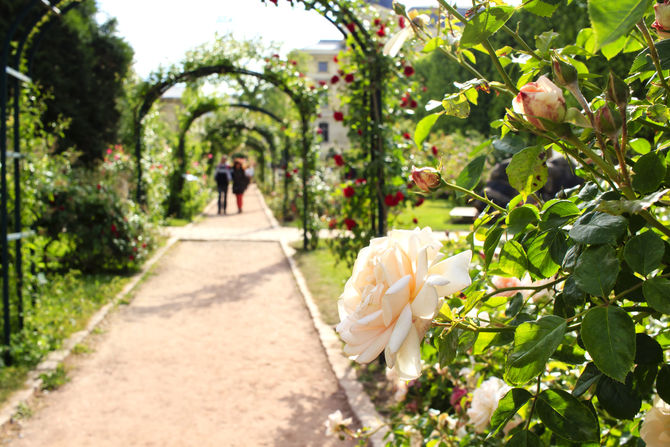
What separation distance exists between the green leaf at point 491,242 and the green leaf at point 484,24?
286mm

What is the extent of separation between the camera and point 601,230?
62 cm

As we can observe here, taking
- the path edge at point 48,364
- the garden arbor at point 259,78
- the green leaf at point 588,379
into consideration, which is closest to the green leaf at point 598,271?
the green leaf at point 588,379

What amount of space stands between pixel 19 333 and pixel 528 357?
441 centimetres

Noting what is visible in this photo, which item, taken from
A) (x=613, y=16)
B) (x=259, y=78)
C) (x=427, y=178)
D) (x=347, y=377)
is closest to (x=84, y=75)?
(x=259, y=78)

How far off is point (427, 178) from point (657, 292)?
32 cm

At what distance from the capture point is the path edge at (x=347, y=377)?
3217 mm

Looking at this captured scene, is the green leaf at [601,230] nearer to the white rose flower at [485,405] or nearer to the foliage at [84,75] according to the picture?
the white rose flower at [485,405]

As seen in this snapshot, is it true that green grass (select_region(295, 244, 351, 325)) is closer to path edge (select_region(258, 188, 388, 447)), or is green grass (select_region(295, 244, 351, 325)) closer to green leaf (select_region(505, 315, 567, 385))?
path edge (select_region(258, 188, 388, 447))

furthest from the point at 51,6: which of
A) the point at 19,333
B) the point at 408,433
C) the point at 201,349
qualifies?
the point at 408,433

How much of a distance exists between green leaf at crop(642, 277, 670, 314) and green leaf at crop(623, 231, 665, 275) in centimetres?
2

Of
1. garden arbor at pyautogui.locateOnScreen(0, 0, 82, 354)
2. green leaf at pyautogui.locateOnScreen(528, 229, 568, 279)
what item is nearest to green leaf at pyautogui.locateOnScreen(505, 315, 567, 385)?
green leaf at pyautogui.locateOnScreen(528, 229, 568, 279)

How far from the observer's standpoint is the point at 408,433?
188cm

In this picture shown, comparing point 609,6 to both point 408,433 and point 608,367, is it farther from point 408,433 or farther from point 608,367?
point 408,433

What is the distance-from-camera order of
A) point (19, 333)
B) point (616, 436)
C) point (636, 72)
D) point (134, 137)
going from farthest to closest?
point (134, 137), point (19, 333), point (616, 436), point (636, 72)
